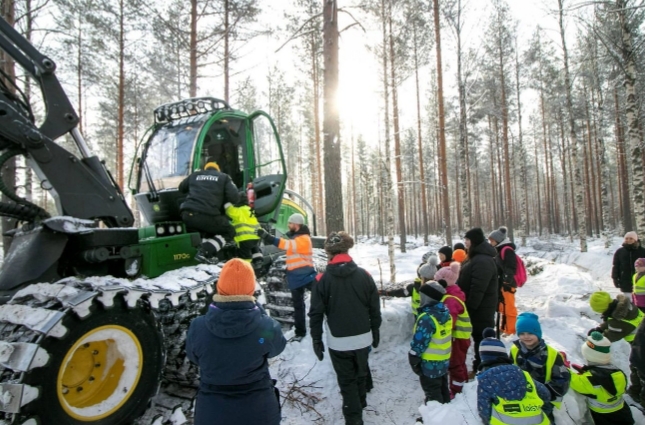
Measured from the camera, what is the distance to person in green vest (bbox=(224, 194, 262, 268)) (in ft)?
16.3

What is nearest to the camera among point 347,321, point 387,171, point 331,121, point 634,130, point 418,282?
point 347,321

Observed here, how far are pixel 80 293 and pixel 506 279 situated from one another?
5.93m

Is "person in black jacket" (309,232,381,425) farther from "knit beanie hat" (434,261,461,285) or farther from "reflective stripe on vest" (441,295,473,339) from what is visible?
A: "reflective stripe on vest" (441,295,473,339)

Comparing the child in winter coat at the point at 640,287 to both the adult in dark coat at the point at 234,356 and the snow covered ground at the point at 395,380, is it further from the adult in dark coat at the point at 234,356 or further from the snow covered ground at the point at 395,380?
the adult in dark coat at the point at 234,356

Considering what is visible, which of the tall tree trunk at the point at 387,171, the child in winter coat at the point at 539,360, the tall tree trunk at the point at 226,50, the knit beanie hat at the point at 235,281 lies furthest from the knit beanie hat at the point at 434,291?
the tall tree trunk at the point at 226,50

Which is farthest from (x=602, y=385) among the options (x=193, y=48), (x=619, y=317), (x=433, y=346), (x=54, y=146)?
(x=193, y=48)

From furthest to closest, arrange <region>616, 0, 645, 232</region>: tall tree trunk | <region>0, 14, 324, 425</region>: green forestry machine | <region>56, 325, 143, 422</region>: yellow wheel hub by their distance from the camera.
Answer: <region>616, 0, 645, 232</region>: tall tree trunk → <region>56, 325, 143, 422</region>: yellow wheel hub → <region>0, 14, 324, 425</region>: green forestry machine

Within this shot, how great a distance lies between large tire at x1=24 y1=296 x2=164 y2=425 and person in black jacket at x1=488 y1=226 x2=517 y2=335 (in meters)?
A: 5.30

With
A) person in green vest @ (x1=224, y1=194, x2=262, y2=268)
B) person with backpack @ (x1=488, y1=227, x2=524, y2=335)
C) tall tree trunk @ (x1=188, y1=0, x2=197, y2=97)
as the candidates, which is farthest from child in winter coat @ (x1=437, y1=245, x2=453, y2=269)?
tall tree trunk @ (x1=188, y1=0, x2=197, y2=97)

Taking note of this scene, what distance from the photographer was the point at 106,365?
10.6 feet

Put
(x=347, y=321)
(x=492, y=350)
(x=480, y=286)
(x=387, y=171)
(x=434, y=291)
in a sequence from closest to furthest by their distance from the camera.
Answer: (x=492, y=350), (x=347, y=321), (x=434, y=291), (x=480, y=286), (x=387, y=171)

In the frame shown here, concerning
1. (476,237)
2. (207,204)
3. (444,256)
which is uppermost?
(207,204)

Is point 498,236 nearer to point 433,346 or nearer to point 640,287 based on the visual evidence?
point 640,287

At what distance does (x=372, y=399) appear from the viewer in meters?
4.38
